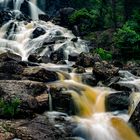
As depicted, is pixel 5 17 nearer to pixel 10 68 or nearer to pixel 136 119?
pixel 10 68

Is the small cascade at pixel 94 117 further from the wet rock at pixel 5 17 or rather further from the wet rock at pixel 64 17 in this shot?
the wet rock at pixel 64 17

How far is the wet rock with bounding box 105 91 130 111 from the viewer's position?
47.7 feet

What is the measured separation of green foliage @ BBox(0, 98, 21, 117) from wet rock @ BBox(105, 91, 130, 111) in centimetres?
387

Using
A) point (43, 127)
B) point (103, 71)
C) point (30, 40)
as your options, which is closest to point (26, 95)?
point (43, 127)

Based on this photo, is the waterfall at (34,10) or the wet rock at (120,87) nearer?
the wet rock at (120,87)

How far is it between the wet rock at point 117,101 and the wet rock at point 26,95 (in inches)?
104

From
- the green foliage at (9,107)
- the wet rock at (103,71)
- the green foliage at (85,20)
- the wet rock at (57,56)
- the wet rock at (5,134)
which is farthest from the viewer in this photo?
the green foliage at (85,20)

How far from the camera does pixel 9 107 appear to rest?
12797mm

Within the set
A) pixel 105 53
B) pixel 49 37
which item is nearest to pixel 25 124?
pixel 105 53

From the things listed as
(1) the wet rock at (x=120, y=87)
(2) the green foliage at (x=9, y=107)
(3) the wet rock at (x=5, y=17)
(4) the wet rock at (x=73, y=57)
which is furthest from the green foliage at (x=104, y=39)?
(2) the green foliage at (x=9, y=107)

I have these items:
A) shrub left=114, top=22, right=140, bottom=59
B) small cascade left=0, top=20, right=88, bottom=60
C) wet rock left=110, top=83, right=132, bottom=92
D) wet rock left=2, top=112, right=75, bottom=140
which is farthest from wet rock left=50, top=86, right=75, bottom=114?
shrub left=114, top=22, right=140, bottom=59

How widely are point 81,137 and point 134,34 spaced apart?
15957 millimetres

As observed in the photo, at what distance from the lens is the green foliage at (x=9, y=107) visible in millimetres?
12711

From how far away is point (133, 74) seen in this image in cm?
2136
